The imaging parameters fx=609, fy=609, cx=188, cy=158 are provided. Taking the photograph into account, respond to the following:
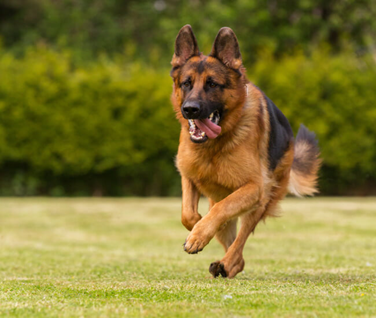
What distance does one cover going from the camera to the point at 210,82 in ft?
17.8

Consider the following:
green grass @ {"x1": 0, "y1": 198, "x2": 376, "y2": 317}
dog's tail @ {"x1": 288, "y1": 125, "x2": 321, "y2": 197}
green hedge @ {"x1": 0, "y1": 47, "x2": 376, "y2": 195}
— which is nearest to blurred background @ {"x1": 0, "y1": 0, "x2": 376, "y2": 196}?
green hedge @ {"x1": 0, "y1": 47, "x2": 376, "y2": 195}

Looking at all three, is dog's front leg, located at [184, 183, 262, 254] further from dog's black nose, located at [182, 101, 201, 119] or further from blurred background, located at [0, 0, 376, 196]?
blurred background, located at [0, 0, 376, 196]

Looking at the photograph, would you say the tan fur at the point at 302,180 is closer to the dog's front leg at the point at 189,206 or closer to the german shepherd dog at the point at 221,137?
the german shepherd dog at the point at 221,137

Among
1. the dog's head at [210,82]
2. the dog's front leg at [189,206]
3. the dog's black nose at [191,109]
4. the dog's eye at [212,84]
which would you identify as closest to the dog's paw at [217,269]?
the dog's front leg at [189,206]

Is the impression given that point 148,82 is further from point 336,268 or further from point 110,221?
point 336,268

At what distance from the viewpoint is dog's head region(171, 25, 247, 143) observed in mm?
5379

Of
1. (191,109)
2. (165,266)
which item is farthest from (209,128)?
(165,266)

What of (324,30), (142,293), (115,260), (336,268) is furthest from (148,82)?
(142,293)

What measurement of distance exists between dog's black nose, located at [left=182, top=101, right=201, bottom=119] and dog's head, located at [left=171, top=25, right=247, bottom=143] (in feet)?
0.14

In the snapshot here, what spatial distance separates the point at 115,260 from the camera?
822 centimetres

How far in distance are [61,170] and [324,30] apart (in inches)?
488

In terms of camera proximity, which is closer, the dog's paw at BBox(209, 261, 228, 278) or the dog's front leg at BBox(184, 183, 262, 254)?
the dog's front leg at BBox(184, 183, 262, 254)

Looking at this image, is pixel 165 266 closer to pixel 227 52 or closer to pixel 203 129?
pixel 203 129

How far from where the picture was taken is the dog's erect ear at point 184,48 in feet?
18.6
